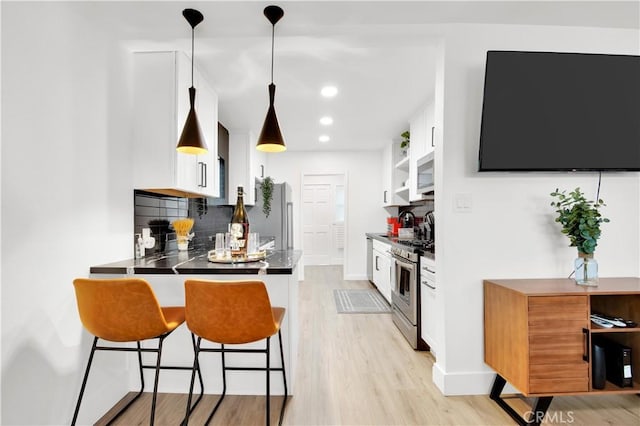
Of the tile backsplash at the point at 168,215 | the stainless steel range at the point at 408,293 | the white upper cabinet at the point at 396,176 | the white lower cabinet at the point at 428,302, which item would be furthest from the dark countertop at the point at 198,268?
the white upper cabinet at the point at 396,176

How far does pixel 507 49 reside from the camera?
2.18m

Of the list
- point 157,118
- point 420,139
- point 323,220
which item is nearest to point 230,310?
point 157,118

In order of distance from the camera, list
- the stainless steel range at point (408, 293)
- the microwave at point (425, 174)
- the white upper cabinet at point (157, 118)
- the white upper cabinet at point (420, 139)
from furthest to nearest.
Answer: the white upper cabinet at point (420, 139) → the microwave at point (425, 174) → the stainless steel range at point (408, 293) → the white upper cabinet at point (157, 118)

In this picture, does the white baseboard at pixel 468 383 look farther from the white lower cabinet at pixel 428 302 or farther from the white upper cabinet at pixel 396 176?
the white upper cabinet at pixel 396 176

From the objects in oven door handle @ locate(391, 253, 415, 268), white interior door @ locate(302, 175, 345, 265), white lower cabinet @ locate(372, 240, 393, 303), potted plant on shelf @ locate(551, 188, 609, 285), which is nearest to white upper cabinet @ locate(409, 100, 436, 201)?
oven door handle @ locate(391, 253, 415, 268)

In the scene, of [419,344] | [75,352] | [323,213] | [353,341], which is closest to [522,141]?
[419,344]

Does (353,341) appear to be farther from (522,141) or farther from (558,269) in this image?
(522,141)

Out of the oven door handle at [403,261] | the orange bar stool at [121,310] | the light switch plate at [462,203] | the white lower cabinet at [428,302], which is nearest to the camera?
the orange bar stool at [121,310]

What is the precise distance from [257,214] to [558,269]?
369 centimetres

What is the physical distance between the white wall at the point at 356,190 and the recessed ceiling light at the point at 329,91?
289 centimetres

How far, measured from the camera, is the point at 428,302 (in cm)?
267

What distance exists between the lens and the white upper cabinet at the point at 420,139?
11.3 ft

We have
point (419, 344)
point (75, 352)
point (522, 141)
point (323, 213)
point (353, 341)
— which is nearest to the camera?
point (75, 352)

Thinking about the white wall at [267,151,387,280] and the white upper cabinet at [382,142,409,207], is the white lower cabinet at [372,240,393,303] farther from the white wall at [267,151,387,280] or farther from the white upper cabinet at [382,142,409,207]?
the white wall at [267,151,387,280]
